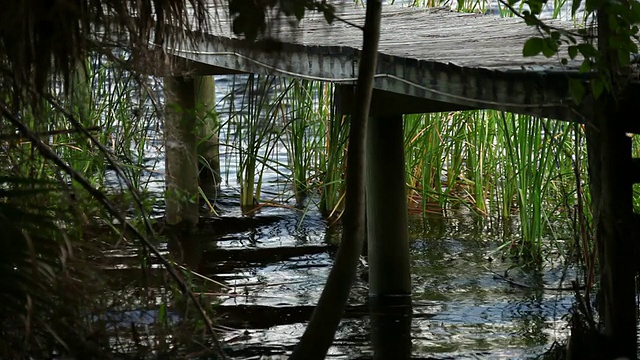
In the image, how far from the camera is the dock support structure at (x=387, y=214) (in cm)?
493

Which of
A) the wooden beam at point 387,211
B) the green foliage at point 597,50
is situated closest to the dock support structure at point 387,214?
the wooden beam at point 387,211

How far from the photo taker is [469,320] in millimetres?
4594

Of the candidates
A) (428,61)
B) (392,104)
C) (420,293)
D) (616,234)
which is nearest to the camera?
(616,234)

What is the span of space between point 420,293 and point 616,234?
1.77 metres

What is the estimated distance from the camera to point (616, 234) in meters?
3.42

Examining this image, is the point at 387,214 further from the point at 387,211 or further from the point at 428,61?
the point at 428,61

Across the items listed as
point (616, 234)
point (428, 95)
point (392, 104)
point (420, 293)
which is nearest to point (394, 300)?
point (420, 293)

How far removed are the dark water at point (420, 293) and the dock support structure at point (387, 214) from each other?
11 centimetres

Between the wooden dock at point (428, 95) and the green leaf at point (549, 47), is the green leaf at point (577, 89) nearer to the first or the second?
the green leaf at point (549, 47)

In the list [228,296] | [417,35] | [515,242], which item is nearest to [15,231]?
[228,296]

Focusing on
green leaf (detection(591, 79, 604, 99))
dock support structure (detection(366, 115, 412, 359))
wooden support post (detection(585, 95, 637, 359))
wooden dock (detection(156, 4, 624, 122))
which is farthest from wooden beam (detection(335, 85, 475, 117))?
green leaf (detection(591, 79, 604, 99))

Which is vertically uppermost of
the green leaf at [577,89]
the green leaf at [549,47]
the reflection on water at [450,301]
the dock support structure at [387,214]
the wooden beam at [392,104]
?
the green leaf at [549,47]

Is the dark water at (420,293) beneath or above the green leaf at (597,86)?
beneath

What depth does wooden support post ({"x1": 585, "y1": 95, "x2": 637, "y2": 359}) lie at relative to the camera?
11.2 feet
